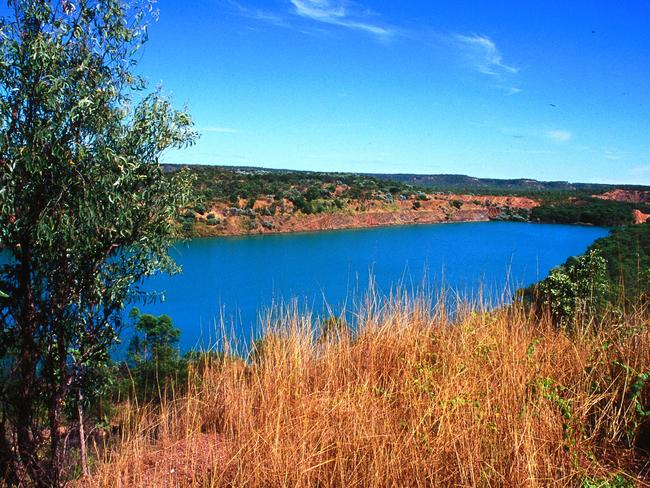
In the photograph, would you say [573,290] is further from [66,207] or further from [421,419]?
[66,207]

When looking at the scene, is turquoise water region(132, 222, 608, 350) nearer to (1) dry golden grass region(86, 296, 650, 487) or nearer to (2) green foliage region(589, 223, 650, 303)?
(2) green foliage region(589, 223, 650, 303)

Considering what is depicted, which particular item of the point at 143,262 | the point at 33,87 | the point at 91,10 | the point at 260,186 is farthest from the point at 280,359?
the point at 260,186

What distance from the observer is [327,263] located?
33.4 meters

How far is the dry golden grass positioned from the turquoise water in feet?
35.4

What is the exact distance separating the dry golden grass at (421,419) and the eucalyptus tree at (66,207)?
98 centimetres

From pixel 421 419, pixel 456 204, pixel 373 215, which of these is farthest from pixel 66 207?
pixel 456 204

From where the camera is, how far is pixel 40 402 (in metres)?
4.67

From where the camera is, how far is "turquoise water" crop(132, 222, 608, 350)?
2184cm

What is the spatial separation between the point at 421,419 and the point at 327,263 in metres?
30.4

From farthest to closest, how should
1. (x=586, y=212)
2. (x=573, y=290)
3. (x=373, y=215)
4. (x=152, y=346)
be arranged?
(x=586, y=212) → (x=373, y=215) → (x=152, y=346) → (x=573, y=290)

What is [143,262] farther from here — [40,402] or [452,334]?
[452,334]

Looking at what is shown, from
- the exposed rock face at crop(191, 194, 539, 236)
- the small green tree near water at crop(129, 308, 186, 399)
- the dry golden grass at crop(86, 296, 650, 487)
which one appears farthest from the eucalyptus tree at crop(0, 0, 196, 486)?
the exposed rock face at crop(191, 194, 539, 236)

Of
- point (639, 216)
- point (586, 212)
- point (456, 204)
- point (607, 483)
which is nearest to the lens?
point (607, 483)

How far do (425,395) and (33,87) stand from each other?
3375 millimetres
